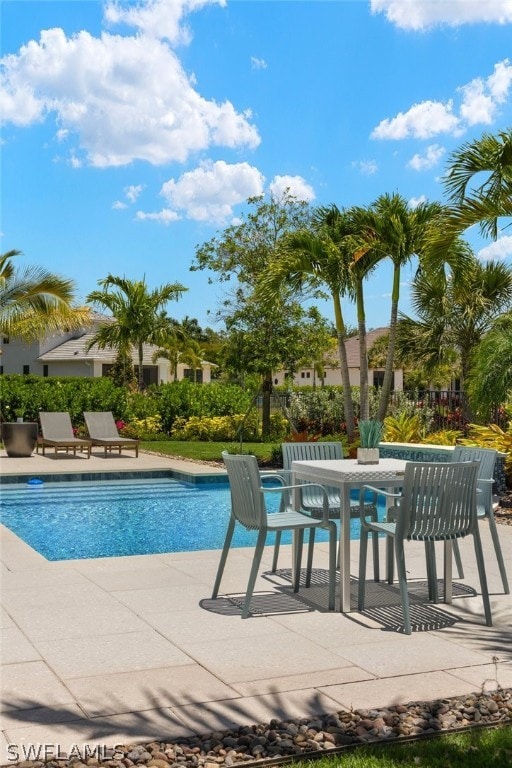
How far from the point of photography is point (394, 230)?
16500mm

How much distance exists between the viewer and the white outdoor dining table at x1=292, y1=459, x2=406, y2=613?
5836 mm

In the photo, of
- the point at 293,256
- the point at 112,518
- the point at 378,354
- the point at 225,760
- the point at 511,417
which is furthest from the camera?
the point at 378,354

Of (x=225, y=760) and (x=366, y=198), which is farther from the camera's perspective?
(x=366, y=198)

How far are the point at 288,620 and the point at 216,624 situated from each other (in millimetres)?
490

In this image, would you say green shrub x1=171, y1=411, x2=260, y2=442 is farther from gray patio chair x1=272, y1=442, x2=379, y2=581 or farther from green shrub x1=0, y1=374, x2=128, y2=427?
gray patio chair x1=272, y1=442, x2=379, y2=581

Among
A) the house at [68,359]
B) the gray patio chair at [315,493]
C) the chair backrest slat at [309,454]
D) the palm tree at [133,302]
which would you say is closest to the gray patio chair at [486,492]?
the gray patio chair at [315,493]

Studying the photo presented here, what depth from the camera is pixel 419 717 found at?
3.82m

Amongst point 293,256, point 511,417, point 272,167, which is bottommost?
point 511,417

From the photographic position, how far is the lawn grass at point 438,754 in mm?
3352

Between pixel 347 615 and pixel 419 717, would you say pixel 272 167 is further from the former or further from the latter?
pixel 419 717

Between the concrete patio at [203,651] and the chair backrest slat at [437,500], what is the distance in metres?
0.62

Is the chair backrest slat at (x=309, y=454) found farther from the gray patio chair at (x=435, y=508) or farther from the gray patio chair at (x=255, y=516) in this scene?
the gray patio chair at (x=435, y=508)

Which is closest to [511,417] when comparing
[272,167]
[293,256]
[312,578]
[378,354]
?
[293,256]

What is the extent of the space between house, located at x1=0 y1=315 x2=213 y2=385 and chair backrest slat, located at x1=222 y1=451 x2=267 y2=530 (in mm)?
39933
